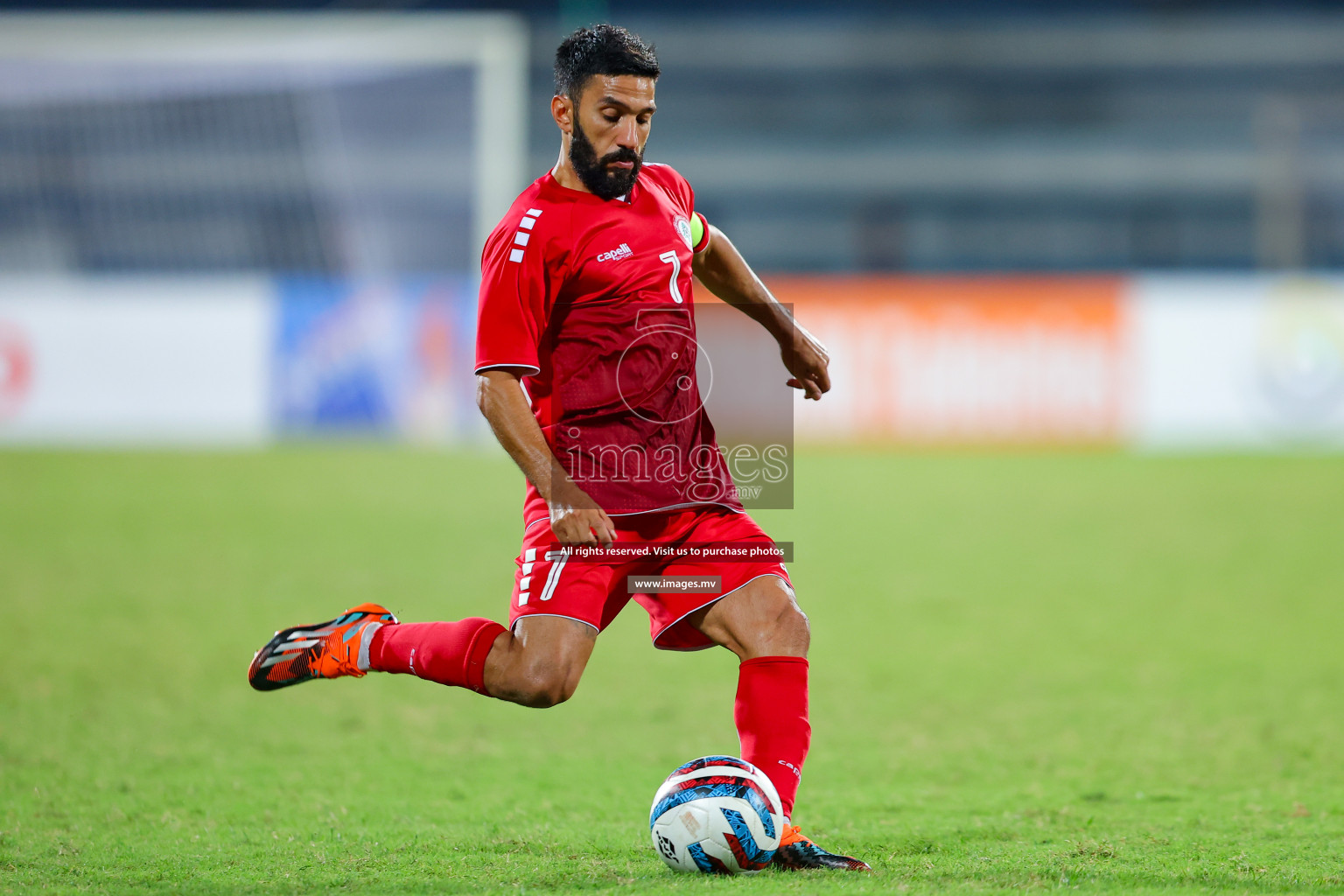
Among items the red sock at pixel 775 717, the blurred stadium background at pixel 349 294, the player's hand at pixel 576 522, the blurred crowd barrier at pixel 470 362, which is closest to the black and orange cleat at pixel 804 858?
the red sock at pixel 775 717

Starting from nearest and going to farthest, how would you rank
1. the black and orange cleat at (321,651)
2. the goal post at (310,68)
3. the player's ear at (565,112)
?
1. the player's ear at (565,112)
2. the black and orange cleat at (321,651)
3. the goal post at (310,68)

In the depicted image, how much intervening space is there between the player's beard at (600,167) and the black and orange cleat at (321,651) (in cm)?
122

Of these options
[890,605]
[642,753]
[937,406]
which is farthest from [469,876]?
A: [937,406]

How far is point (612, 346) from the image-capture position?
352 centimetres

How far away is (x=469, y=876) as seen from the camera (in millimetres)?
3170

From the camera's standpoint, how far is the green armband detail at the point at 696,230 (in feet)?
12.5

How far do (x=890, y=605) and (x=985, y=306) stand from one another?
901cm

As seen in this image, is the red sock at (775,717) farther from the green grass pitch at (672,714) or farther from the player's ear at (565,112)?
the player's ear at (565,112)

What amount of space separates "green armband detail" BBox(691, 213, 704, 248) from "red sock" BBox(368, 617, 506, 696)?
1167mm

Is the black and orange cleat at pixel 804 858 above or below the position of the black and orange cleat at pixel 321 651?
below

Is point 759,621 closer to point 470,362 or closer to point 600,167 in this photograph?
point 600,167

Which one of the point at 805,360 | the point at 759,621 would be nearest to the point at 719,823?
the point at 759,621

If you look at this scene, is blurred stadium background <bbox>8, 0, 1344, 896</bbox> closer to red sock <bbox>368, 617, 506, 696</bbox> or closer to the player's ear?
red sock <bbox>368, 617, 506, 696</bbox>

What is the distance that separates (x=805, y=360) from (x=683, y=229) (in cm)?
52
